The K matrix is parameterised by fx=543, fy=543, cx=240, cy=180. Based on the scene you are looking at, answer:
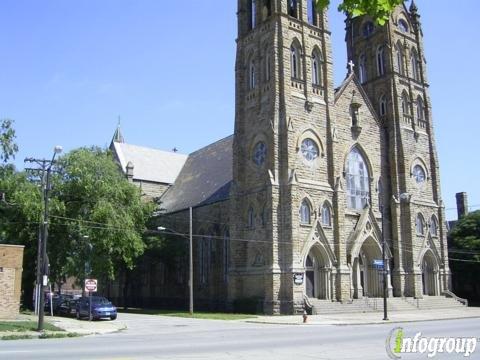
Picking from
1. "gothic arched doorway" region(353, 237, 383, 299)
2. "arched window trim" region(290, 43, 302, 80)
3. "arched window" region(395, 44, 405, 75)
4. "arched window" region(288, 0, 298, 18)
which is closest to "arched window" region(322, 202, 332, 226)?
"gothic arched doorway" region(353, 237, 383, 299)

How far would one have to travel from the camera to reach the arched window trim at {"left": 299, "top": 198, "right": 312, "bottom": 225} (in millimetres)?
38875

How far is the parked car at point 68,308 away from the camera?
38062mm

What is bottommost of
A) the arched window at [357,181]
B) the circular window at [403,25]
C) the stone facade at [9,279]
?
the stone facade at [9,279]

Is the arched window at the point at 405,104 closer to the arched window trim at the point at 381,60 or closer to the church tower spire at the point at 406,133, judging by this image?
the church tower spire at the point at 406,133

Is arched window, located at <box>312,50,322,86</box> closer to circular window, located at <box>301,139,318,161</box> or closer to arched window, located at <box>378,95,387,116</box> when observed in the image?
circular window, located at <box>301,139,318,161</box>

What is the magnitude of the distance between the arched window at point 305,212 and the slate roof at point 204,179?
787 cm

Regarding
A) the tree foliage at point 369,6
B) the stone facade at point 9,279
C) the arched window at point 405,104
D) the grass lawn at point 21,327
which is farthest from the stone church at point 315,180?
the tree foliage at point 369,6

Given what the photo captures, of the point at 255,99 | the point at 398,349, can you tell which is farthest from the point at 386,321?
the point at 255,99

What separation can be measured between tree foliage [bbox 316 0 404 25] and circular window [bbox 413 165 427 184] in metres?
43.1

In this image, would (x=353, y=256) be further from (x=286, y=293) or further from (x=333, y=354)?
(x=333, y=354)

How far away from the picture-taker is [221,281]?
4544 centimetres

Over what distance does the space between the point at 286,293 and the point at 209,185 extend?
17.5 m

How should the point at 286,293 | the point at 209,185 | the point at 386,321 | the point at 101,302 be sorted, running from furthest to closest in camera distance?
the point at 209,185
the point at 286,293
the point at 101,302
the point at 386,321

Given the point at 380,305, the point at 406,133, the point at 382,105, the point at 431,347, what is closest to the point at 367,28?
the point at 382,105
